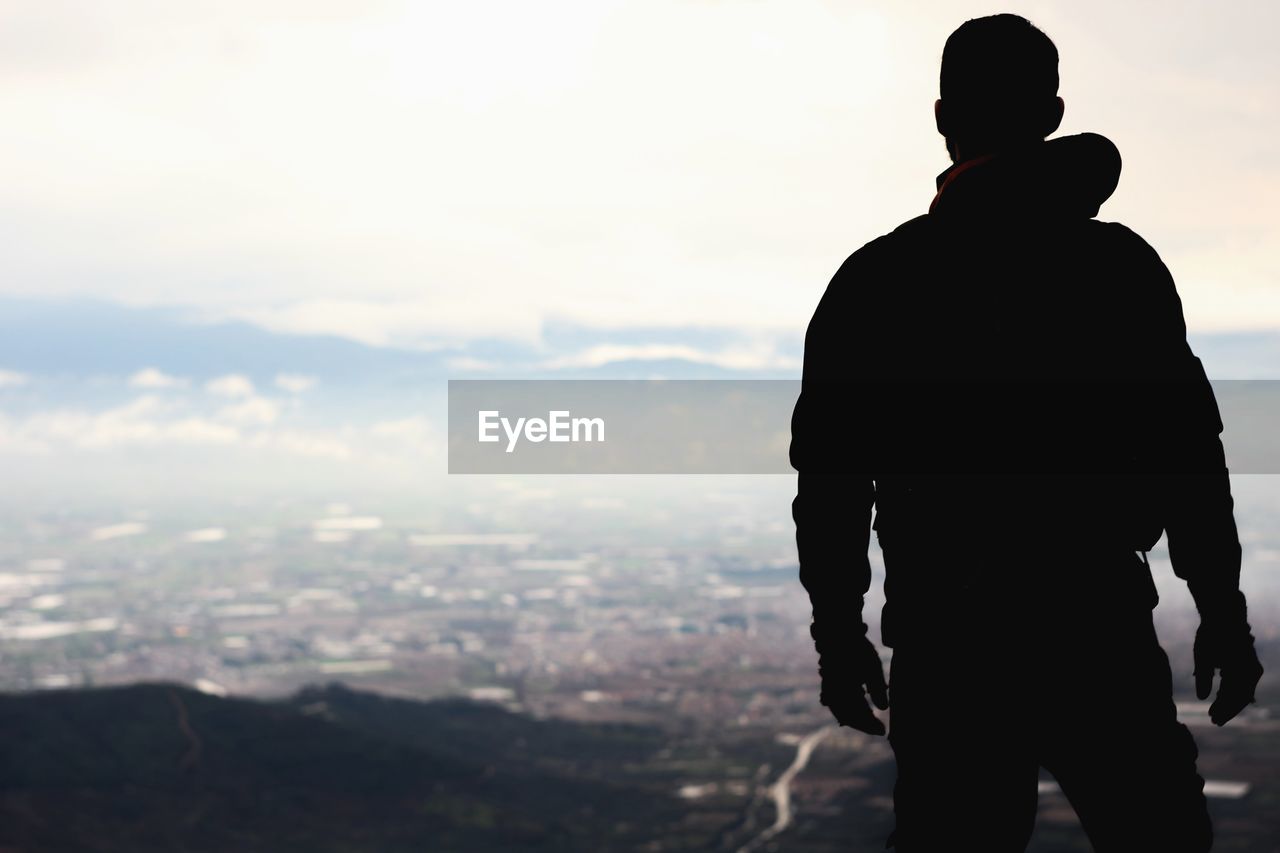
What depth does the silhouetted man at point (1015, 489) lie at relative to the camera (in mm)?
5863

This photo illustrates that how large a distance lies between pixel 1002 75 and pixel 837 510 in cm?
231

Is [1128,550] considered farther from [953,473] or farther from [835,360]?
[835,360]

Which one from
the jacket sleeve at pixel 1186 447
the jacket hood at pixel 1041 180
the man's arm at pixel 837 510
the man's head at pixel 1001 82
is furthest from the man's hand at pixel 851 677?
the man's head at pixel 1001 82

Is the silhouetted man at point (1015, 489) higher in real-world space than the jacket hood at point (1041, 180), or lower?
lower

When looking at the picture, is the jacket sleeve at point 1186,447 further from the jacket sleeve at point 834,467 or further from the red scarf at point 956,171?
the jacket sleeve at point 834,467

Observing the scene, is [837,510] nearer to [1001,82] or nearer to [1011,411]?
[1011,411]

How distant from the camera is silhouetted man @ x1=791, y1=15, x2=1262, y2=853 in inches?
231

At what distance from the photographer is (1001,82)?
20.5ft

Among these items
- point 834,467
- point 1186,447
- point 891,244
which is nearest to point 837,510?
point 834,467

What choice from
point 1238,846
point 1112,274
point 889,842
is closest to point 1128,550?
point 1112,274

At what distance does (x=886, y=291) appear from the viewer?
20.4 feet

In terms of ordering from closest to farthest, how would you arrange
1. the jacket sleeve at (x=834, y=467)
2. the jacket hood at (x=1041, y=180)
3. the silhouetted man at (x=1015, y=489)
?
the silhouetted man at (x=1015, y=489) → the jacket hood at (x=1041, y=180) → the jacket sleeve at (x=834, y=467)

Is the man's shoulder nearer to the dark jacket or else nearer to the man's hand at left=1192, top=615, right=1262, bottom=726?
the dark jacket

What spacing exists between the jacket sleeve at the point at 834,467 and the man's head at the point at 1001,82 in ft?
2.85
